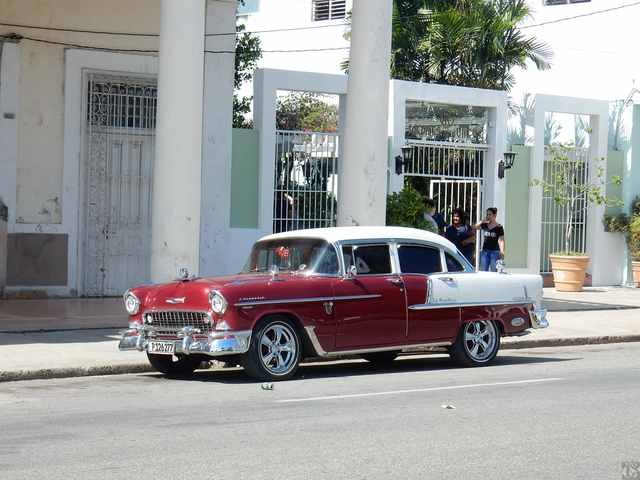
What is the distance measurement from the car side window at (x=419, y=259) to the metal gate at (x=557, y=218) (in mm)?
13336

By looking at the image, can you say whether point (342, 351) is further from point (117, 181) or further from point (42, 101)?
point (42, 101)

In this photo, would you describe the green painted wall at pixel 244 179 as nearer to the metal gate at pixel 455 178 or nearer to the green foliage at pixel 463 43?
the metal gate at pixel 455 178

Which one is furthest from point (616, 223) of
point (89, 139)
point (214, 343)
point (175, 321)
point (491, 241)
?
point (214, 343)

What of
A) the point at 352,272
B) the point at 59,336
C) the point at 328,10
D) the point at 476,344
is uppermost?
the point at 328,10

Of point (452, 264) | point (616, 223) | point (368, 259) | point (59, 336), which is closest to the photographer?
point (368, 259)

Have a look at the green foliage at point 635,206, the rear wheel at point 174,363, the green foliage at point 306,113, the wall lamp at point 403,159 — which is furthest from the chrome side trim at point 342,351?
the green foliage at point 306,113

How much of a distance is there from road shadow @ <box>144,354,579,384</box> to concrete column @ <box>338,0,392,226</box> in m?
3.03

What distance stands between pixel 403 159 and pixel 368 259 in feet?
33.6

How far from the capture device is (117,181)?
68.6 feet

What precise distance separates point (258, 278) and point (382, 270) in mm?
1534

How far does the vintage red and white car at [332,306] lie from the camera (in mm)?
11891

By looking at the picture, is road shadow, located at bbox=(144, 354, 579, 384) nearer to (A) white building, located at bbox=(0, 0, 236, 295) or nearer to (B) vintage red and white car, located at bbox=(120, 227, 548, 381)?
(B) vintage red and white car, located at bbox=(120, 227, 548, 381)

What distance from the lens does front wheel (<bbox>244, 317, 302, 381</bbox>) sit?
1192 centimetres

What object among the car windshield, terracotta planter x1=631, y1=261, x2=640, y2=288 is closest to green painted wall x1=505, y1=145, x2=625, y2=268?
terracotta planter x1=631, y1=261, x2=640, y2=288
